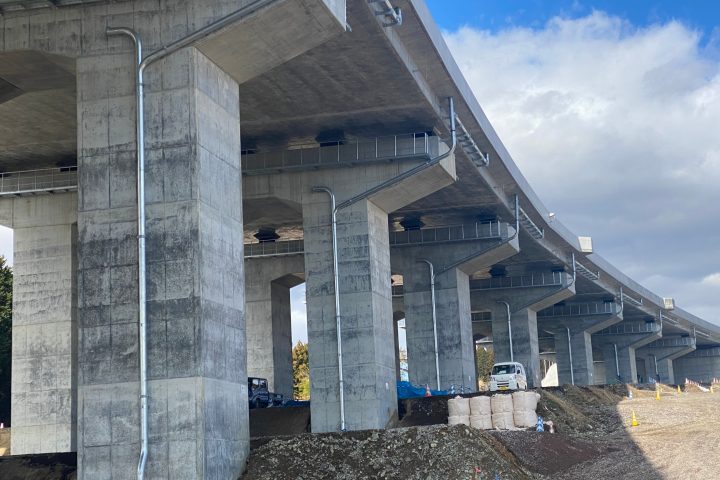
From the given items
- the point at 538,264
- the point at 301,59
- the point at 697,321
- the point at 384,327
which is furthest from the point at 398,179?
the point at 697,321

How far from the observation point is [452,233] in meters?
60.7

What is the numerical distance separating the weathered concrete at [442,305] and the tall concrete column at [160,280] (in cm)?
3159

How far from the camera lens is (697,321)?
121 m

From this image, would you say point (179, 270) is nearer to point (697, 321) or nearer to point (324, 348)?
point (324, 348)

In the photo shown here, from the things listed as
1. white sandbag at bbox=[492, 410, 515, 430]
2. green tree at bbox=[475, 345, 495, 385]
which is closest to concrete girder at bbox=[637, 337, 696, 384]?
green tree at bbox=[475, 345, 495, 385]

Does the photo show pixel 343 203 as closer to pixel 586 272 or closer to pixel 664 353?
pixel 586 272

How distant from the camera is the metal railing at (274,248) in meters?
63.0

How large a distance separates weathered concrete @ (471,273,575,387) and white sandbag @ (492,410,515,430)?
1511 inches

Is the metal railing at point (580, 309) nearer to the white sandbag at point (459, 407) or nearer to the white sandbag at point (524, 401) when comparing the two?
the white sandbag at point (459, 407)

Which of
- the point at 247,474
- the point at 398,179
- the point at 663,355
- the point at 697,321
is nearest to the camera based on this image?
the point at 247,474

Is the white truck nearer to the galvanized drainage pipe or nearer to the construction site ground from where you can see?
the construction site ground

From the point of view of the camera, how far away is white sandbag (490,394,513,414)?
40.6 m

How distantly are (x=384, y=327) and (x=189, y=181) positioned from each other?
64.1ft

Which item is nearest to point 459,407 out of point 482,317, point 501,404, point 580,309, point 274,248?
point 501,404
